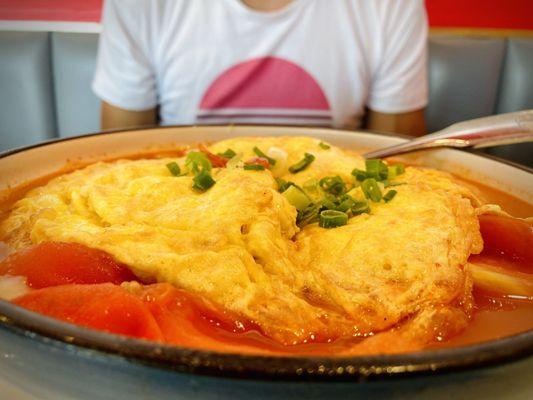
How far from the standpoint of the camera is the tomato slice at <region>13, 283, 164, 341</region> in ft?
2.11

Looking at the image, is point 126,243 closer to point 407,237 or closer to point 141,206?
point 141,206

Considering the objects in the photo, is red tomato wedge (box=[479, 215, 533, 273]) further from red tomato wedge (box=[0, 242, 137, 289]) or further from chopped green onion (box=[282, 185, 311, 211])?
red tomato wedge (box=[0, 242, 137, 289])

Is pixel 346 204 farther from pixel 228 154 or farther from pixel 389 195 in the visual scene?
pixel 228 154

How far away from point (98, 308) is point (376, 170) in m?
0.81

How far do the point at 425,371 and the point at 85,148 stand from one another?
129 cm

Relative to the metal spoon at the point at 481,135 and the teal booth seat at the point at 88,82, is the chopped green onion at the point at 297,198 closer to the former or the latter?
the metal spoon at the point at 481,135

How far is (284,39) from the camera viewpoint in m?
2.28

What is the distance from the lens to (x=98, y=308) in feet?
2.14

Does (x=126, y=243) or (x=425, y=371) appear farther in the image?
(x=126, y=243)

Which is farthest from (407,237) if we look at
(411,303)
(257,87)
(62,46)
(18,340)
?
(62,46)

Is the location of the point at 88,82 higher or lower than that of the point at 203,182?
lower

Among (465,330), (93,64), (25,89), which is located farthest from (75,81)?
(465,330)

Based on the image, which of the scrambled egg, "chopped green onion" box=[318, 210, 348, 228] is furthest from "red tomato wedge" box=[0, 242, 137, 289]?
"chopped green onion" box=[318, 210, 348, 228]

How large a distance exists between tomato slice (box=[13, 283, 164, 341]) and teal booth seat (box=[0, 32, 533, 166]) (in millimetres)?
2826
